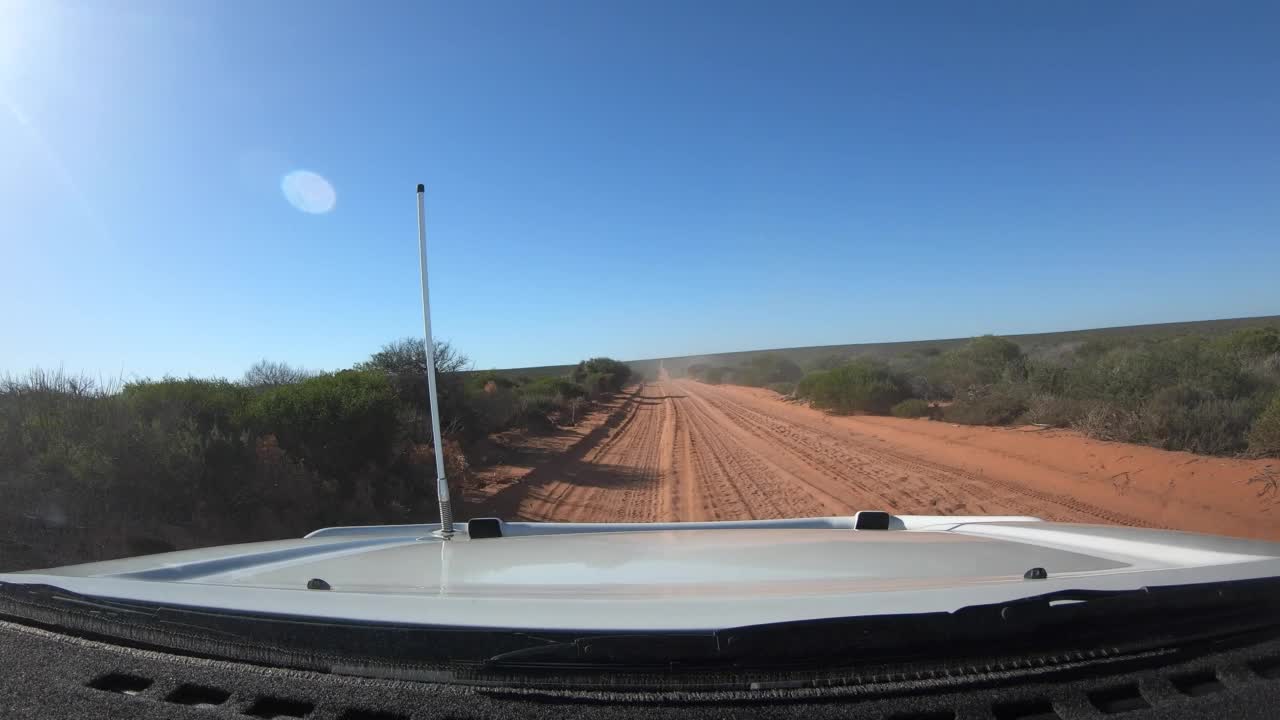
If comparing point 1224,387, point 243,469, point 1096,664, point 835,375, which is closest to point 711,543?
point 1096,664

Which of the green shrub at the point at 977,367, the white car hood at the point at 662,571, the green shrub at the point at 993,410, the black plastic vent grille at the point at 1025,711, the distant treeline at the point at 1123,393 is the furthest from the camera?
the green shrub at the point at 977,367

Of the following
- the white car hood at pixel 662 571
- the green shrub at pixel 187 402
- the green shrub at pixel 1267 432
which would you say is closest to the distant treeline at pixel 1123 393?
the green shrub at pixel 1267 432

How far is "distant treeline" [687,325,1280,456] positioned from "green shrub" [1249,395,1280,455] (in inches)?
0.4

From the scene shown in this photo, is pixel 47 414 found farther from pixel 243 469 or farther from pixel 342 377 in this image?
pixel 342 377

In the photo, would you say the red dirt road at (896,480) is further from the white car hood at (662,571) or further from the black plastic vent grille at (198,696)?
the black plastic vent grille at (198,696)

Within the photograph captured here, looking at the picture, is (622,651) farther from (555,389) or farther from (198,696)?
(555,389)

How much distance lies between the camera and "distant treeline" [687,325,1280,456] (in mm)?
10102

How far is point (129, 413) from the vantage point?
7.20 meters

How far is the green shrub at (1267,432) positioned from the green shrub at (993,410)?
5.49 meters

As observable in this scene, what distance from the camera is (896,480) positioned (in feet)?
34.5

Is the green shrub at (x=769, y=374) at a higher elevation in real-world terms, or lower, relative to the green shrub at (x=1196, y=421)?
higher

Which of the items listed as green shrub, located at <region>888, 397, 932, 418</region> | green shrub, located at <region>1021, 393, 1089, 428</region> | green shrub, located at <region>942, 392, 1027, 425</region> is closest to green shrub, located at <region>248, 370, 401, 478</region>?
green shrub, located at <region>1021, 393, 1089, 428</region>

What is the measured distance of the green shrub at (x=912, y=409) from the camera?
59.2 feet

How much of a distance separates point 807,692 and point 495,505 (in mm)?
9002
